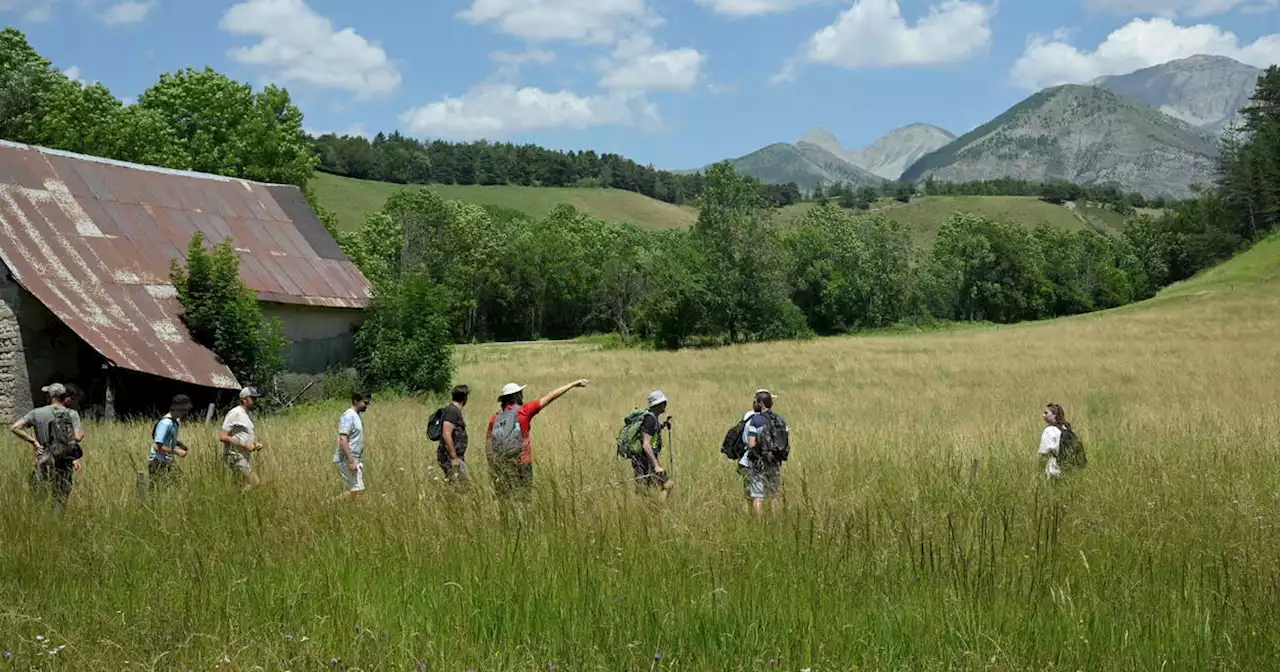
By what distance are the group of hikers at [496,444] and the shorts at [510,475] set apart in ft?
0.06

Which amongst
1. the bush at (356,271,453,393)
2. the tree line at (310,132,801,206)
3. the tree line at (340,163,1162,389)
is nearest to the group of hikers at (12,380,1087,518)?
the bush at (356,271,453,393)

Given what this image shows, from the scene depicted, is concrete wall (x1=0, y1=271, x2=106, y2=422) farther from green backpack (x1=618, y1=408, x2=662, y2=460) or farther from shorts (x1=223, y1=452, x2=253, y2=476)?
green backpack (x1=618, y1=408, x2=662, y2=460)

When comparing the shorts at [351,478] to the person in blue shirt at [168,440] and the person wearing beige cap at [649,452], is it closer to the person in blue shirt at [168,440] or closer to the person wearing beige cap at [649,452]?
the person in blue shirt at [168,440]

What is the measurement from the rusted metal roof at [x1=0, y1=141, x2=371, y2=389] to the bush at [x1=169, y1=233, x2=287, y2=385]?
1.23ft

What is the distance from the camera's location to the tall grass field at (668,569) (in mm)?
4934

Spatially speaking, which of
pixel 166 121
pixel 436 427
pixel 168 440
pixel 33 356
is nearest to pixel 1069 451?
pixel 436 427

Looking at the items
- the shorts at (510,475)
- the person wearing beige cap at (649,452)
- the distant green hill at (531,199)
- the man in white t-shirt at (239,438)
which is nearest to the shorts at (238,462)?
the man in white t-shirt at (239,438)

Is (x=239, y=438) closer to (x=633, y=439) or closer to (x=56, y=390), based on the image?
(x=56, y=390)

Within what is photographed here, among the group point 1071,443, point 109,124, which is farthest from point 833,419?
point 109,124

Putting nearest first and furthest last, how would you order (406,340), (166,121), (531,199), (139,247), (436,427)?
(436,427), (139,247), (406,340), (166,121), (531,199)

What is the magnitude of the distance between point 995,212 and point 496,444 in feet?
549

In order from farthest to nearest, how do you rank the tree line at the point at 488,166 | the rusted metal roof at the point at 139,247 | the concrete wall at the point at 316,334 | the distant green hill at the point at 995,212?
1. the distant green hill at the point at 995,212
2. the tree line at the point at 488,166
3. the concrete wall at the point at 316,334
4. the rusted metal roof at the point at 139,247

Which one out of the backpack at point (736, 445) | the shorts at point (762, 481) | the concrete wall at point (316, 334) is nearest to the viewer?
the shorts at point (762, 481)

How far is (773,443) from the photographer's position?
375 inches
